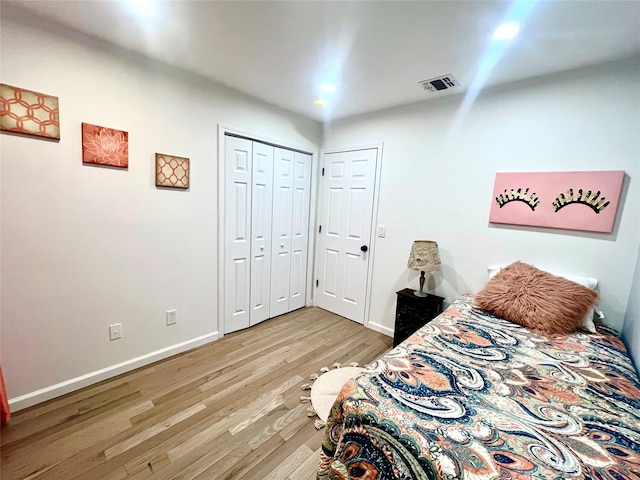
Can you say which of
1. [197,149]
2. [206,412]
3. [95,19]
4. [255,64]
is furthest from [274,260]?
[95,19]

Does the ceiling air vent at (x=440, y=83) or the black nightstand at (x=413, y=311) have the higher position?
the ceiling air vent at (x=440, y=83)

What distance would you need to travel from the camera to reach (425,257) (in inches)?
91.3

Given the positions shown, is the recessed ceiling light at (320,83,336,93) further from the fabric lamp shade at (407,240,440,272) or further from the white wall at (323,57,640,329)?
the fabric lamp shade at (407,240,440,272)

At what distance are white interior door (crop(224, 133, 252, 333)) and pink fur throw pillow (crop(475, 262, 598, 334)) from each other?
2.10 m

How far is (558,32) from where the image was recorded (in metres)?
1.46

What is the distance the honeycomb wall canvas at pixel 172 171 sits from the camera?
6.76 ft

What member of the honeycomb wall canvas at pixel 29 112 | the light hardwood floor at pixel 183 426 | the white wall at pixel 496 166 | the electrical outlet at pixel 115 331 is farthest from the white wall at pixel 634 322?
the honeycomb wall canvas at pixel 29 112

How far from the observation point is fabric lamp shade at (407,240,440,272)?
230 cm

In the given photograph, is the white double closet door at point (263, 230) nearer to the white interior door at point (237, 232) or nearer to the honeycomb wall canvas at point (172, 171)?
the white interior door at point (237, 232)

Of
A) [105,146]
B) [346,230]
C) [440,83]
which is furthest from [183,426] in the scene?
[440,83]

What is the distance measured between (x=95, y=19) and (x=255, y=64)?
931 mm

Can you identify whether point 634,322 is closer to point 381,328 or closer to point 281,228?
point 381,328

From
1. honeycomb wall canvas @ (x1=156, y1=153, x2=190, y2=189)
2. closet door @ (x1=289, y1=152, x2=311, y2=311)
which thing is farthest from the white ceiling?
closet door @ (x1=289, y1=152, x2=311, y2=311)

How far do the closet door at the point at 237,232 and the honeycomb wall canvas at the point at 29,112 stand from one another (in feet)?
3.72
